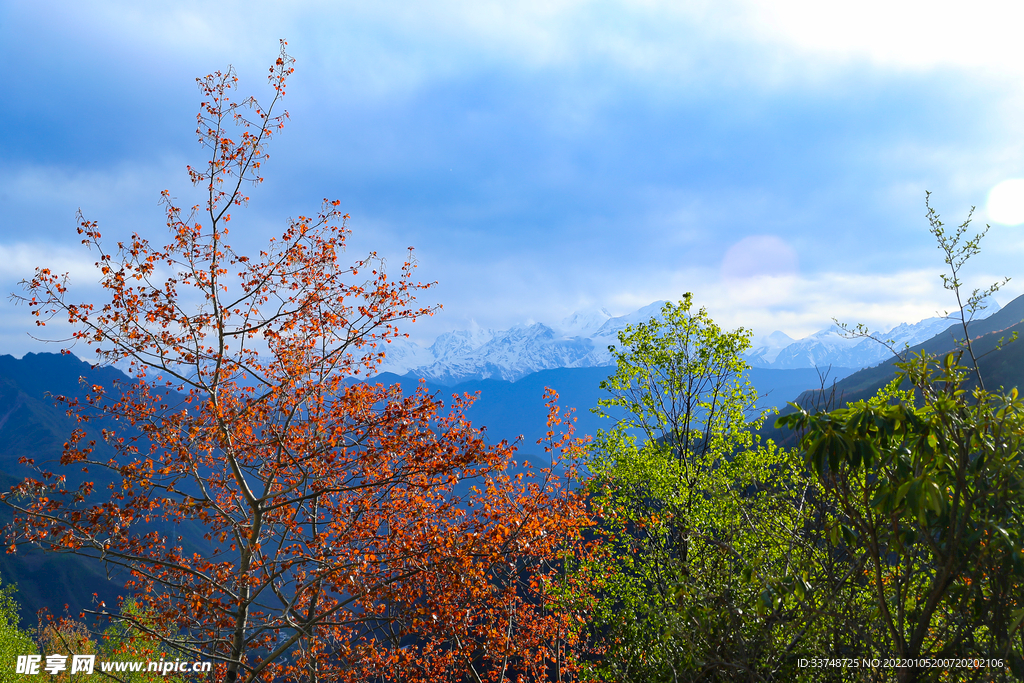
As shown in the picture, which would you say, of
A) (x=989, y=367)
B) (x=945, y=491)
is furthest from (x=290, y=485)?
(x=989, y=367)

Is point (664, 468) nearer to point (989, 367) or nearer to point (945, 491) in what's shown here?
point (945, 491)

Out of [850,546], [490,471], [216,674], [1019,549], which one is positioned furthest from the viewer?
[216,674]

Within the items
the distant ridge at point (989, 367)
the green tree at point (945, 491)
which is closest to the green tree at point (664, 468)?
the distant ridge at point (989, 367)

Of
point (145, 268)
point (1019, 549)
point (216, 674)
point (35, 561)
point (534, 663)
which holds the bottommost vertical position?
point (35, 561)

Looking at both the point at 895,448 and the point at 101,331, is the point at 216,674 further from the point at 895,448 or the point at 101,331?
the point at 895,448

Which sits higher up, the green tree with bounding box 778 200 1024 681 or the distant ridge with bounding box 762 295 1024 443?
the distant ridge with bounding box 762 295 1024 443

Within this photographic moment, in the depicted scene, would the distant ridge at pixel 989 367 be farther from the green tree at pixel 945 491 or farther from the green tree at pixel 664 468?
the green tree at pixel 664 468

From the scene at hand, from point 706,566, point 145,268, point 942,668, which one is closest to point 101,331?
point 145,268

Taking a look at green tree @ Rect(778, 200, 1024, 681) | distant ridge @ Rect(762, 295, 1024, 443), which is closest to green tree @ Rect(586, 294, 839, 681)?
distant ridge @ Rect(762, 295, 1024, 443)

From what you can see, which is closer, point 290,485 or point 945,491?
point 945,491

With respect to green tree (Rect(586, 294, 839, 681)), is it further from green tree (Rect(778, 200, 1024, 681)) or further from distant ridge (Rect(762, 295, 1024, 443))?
green tree (Rect(778, 200, 1024, 681))

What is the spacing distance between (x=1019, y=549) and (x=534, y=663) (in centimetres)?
1505

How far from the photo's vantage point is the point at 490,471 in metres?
10.8

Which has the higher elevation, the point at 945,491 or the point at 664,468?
the point at 945,491
